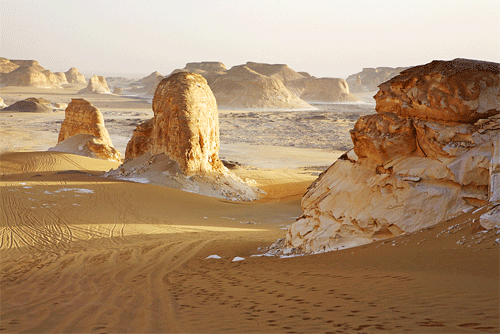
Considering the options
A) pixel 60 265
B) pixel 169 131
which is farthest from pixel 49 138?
pixel 60 265

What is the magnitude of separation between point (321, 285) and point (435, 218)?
2349 millimetres

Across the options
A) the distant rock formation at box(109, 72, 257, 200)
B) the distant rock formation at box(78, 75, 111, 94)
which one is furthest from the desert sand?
the distant rock formation at box(78, 75, 111, 94)

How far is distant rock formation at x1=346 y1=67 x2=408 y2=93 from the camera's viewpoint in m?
123

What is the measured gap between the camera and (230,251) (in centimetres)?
852

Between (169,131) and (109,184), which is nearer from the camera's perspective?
(109,184)

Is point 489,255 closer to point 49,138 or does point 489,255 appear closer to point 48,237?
point 48,237

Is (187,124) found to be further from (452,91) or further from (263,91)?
(263,91)

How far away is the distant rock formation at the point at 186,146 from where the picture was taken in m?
17.1

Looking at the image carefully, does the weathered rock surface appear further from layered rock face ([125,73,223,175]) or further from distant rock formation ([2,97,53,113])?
layered rock face ([125,73,223,175])

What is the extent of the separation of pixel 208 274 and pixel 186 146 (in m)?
11.1

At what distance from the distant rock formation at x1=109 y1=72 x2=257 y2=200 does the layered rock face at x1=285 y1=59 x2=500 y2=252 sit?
32.6 feet

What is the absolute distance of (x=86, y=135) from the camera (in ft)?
86.2

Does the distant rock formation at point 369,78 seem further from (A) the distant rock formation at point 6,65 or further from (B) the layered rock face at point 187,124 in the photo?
(B) the layered rock face at point 187,124

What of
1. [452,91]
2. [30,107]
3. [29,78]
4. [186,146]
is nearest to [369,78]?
[29,78]
